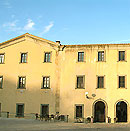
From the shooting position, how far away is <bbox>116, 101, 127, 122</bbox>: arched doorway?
92.2ft

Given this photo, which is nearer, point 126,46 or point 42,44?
point 126,46

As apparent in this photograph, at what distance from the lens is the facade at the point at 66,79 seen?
28.3m

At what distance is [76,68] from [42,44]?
18.1 feet

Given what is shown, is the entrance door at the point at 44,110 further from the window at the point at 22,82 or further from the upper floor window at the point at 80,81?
the upper floor window at the point at 80,81

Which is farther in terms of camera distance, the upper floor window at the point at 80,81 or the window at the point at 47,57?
the window at the point at 47,57

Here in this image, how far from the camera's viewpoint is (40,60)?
30250mm

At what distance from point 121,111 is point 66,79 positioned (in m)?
Result: 7.70

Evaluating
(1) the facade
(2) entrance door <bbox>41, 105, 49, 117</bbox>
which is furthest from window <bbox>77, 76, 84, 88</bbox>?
(2) entrance door <bbox>41, 105, 49, 117</bbox>

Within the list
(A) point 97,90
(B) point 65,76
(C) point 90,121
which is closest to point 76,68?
(B) point 65,76

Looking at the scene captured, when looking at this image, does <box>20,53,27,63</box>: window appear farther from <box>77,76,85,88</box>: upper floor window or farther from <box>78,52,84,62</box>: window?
<box>77,76,85,88</box>: upper floor window

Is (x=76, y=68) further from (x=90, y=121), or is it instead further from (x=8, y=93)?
(x=8, y=93)

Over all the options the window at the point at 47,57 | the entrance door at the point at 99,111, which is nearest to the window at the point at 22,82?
the window at the point at 47,57

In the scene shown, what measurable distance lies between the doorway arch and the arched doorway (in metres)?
1.66

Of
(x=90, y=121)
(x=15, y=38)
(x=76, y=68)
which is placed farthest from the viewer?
(x=15, y=38)
